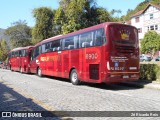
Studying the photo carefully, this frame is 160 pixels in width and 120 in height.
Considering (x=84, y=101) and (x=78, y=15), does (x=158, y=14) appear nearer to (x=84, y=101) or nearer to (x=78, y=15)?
(x=78, y=15)

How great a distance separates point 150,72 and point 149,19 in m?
52.4

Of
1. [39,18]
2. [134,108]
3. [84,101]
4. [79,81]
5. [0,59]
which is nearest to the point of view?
[134,108]

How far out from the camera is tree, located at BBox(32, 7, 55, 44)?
46.9 meters

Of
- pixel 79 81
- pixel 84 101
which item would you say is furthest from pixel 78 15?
pixel 84 101

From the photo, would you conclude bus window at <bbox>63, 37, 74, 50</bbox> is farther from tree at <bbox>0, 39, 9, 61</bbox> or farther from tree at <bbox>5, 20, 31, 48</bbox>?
tree at <bbox>0, 39, 9, 61</bbox>

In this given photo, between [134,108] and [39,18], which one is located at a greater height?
[39,18]

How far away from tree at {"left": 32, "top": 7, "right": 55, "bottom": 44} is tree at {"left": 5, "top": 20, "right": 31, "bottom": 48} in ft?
77.4

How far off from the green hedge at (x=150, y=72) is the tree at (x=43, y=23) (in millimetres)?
A: 29958

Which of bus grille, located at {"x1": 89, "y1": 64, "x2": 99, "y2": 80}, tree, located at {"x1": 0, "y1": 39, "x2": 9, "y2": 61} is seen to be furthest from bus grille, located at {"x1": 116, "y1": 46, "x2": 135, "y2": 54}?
tree, located at {"x1": 0, "y1": 39, "x2": 9, "y2": 61}

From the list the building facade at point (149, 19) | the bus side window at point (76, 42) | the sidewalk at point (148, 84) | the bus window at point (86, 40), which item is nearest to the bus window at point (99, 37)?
the bus window at point (86, 40)

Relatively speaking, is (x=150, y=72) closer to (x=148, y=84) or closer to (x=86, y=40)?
(x=148, y=84)

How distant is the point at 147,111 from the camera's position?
29.8 feet

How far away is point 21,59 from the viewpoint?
1390 inches

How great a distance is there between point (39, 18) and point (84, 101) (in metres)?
37.5
